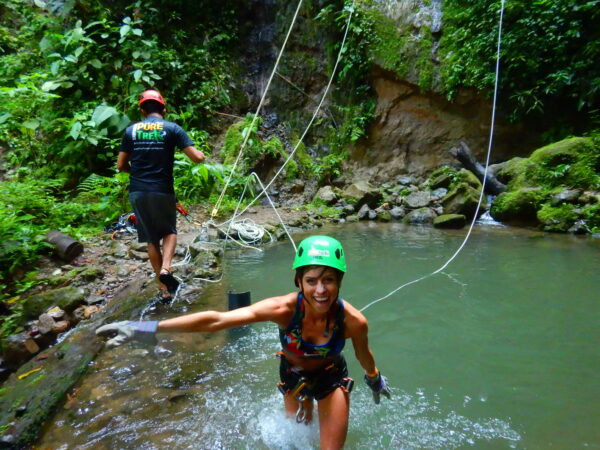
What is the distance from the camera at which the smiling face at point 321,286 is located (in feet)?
6.46

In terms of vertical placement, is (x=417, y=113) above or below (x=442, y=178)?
above

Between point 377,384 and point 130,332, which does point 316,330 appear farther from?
point 130,332

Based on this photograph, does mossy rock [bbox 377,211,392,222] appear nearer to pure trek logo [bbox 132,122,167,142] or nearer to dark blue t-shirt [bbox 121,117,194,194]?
dark blue t-shirt [bbox 121,117,194,194]

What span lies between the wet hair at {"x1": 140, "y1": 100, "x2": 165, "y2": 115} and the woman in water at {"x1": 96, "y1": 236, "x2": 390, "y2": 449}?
2439 millimetres

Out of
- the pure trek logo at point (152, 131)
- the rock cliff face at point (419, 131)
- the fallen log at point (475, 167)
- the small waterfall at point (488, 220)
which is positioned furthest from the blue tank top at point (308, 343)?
the rock cliff face at point (419, 131)

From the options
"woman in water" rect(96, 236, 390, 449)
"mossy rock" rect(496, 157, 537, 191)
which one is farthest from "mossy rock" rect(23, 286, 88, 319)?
"mossy rock" rect(496, 157, 537, 191)

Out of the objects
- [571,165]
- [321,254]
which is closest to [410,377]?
[321,254]

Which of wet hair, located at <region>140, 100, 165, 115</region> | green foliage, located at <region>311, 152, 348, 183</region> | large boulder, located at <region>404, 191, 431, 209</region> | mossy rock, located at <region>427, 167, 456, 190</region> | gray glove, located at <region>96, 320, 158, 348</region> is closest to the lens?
gray glove, located at <region>96, 320, 158, 348</region>

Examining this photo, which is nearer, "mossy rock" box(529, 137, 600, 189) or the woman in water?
the woman in water

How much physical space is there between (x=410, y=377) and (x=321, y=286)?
1466 mm

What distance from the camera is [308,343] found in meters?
2.15

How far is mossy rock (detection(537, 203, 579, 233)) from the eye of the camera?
696 cm

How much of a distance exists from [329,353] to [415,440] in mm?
782

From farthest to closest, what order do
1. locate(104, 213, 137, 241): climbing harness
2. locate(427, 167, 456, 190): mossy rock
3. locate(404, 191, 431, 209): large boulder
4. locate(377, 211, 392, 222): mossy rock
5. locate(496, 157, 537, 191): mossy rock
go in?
locate(427, 167, 456, 190): mossy rock
locate(404, 191, 431, 209): large boulder
locate(377, 211, 392, 222): mossy rock
locate(496, 157, 537, 191): mossy rock
locate(104, 213, 137, 241): climbing harness
